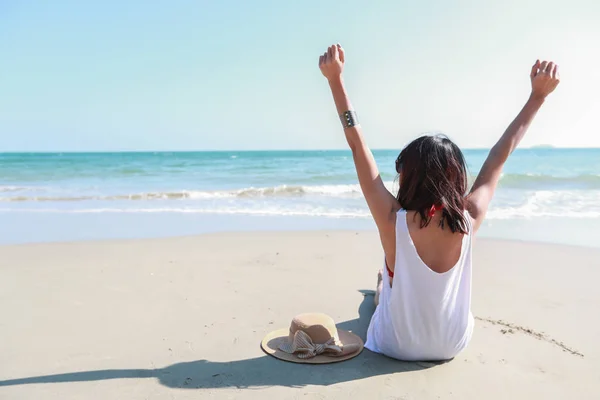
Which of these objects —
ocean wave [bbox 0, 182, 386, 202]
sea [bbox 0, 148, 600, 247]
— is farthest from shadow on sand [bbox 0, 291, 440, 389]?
ocean wave [bbox 0, 182, 386, 202]

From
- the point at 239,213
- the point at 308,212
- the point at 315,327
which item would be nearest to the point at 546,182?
the point at 308,212

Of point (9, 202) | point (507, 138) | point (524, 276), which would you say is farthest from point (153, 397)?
point (9, 202)

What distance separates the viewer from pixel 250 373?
308 cm

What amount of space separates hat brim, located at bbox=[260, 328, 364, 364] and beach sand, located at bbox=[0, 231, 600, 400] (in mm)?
59

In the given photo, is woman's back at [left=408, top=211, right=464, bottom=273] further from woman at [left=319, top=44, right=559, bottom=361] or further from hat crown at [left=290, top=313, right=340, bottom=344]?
hat crown at [left=290, top=313, right=340, bottom=344]

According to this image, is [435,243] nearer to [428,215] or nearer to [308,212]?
[428,215]

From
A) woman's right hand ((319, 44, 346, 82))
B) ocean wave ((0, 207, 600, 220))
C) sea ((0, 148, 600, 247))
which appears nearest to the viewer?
woman's right hand ((319, 44, 346, 82))

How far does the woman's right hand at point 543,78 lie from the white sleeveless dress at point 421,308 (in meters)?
0.90

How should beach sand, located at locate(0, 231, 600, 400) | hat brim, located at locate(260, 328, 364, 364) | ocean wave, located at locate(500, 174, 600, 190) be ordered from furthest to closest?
ocean wave, located at locate(500, 174, 600, 190), hat brim, located at locate(260, 328, 364, 364), beach sand, located at locate(0, 231, 600, 400)

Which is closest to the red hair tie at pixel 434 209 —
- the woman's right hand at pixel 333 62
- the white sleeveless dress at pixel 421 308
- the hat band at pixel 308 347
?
the white sleeveless dress at pixel 421 308

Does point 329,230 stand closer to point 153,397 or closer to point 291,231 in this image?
point 291,231

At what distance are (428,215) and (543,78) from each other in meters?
1.10

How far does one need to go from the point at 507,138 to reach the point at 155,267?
13.7ft

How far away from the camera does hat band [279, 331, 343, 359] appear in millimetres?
3240
